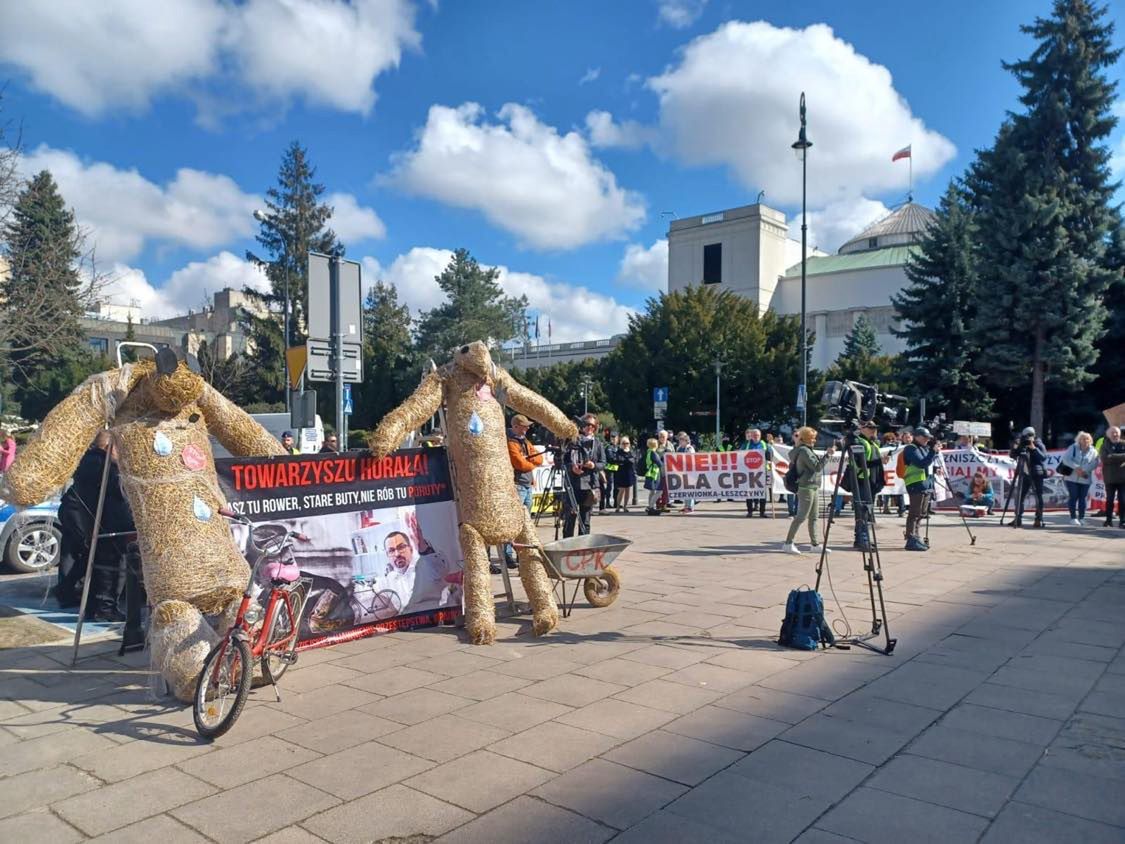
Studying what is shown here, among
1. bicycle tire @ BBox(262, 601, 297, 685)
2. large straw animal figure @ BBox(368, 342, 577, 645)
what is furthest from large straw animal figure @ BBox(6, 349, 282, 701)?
large straw animal figure @ BBox(368, 342, 577, 645)

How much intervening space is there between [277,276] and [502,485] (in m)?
49.7

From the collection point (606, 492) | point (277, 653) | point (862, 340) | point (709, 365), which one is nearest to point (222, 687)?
point (277, 653)

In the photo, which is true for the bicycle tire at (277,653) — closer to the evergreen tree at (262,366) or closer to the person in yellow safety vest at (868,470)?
the person in yellow safety vest at (868,470)

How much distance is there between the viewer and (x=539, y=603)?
7.12 metres

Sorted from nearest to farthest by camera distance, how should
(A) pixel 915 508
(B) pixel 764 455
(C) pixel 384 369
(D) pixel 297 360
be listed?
(D) pixel 297 360
(A) pixel 915 508
(B) pixel 764 455
(C) pixel 384 369

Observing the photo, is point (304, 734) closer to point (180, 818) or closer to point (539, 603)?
point (180, 818)

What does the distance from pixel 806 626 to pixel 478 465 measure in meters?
2.91

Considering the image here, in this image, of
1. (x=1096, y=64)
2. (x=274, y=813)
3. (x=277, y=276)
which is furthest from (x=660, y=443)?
(x=277, y=276)

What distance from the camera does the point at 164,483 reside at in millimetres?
5535

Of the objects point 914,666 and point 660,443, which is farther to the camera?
point 660,443

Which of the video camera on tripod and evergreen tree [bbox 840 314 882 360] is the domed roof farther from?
the video camera on tripod

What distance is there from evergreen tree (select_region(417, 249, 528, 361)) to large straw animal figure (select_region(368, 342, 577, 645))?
5036 centimetres

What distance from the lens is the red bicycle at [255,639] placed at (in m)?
4.71

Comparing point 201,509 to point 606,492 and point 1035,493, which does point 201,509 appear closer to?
point 606,492
